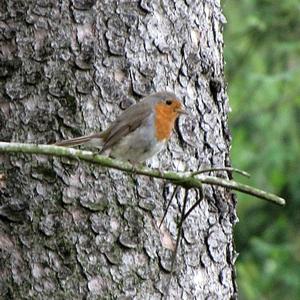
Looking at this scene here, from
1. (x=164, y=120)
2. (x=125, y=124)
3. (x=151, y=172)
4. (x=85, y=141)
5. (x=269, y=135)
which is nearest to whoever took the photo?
(x=151, y=172)

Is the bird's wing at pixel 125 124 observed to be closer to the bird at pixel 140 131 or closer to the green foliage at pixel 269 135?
the bird at pixel 140 131

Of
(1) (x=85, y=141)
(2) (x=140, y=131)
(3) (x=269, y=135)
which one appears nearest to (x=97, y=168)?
(1) (x=85, y=141)

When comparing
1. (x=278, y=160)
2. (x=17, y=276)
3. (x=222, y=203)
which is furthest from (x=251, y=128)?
(x=17, y=276)

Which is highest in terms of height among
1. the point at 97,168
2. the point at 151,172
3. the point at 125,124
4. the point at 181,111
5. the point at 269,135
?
the point at 269,135

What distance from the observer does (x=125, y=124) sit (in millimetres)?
4129

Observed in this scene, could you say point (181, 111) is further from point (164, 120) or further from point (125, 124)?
point (125, 124)

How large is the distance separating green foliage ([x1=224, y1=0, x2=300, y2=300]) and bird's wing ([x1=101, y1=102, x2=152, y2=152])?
4.07m

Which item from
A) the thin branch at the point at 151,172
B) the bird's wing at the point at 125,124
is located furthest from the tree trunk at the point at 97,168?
the thin branch at the point at 151,172

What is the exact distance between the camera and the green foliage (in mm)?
8391

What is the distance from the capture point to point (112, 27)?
13.6 ft

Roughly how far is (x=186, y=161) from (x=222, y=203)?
253 mm

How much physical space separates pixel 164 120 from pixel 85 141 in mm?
421

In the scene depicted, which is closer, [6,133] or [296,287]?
[6,133]

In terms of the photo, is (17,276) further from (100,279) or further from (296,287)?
(296,287)
